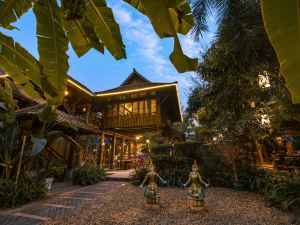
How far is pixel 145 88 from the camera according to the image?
13102mm

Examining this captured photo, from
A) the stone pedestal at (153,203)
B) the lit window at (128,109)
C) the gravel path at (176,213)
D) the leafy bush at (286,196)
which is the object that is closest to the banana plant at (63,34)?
the gravel path at (176,213)

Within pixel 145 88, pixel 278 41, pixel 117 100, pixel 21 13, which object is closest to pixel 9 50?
pixel 21 13

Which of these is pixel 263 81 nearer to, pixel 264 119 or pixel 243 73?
pixel 243 73

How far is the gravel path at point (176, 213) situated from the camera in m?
3.91

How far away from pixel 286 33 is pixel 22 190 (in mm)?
6590

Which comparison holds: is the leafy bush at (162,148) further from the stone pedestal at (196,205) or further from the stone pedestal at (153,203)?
the stone pedestal at (196,205)

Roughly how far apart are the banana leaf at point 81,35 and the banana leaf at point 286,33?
3.29 feet

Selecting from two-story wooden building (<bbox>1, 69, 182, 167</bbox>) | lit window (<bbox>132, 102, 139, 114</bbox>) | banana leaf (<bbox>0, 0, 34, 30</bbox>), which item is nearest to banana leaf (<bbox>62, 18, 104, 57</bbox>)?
banana leaf (<bbox>0, 0, 34, 30</bbox>)

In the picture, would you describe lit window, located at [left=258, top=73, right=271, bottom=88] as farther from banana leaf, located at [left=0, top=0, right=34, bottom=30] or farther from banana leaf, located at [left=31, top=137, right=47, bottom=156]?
banana leaf, located at [left=31, top=137, right=47, bottom=156]

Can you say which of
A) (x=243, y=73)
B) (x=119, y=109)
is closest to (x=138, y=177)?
(x=243, y=73)

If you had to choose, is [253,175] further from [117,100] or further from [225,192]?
[117,100]

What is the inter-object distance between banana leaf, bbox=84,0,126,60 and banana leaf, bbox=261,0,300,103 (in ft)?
3.12

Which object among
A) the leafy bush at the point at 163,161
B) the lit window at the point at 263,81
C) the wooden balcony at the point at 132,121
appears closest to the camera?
the lit window at the point at 263,81

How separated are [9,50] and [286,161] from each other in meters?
12.2
